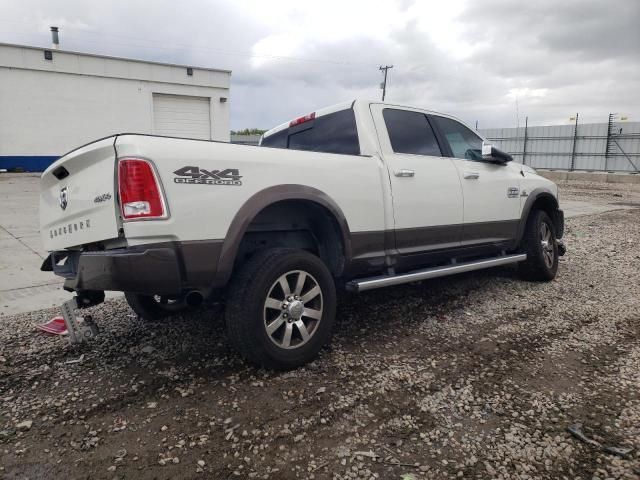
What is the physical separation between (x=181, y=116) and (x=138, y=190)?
22072 mm

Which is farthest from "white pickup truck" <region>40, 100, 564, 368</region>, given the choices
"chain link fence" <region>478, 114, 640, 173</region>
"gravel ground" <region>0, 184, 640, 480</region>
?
"chain link fence" <region>478, 114, 640, 173</region>

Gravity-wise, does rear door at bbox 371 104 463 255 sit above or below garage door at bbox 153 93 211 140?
below

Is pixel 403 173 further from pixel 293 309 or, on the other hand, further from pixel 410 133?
pixel 293 309

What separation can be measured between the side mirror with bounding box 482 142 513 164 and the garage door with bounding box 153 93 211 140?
19679 mm

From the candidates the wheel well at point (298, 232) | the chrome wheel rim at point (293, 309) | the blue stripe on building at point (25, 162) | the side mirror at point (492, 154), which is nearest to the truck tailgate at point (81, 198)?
the wheel well at point (298, 232)

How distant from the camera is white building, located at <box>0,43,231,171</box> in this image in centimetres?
1942

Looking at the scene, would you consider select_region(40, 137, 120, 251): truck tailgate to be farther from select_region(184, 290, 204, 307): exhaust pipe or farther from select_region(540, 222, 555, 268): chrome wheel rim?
select_region(540, 222, 555, 268): chrome wheel rim

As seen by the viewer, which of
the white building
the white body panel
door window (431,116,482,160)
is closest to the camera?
the white body panel

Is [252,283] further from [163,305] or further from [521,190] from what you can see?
[521,190]

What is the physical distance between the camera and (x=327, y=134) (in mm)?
4105

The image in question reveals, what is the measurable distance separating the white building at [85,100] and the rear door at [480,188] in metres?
19.5

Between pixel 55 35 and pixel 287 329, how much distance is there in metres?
28.3

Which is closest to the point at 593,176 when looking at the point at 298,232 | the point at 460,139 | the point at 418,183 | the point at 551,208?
the point at 551,208

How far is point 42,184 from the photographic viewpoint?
3418 mm
